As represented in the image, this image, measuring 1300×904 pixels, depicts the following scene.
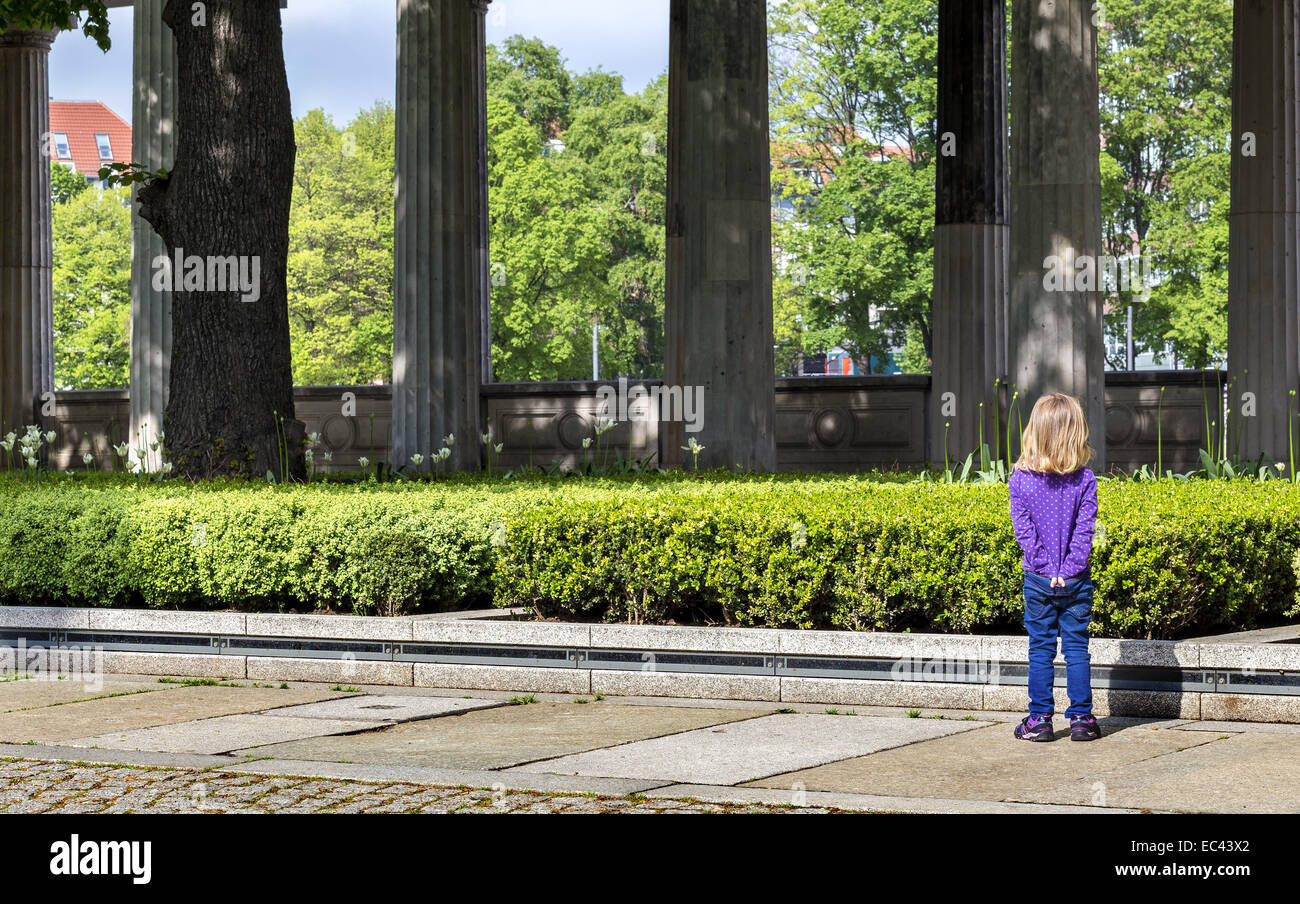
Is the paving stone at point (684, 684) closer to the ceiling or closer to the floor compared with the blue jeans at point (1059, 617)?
closer to the floor

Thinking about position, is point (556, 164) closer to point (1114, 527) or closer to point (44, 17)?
point (44, 17)

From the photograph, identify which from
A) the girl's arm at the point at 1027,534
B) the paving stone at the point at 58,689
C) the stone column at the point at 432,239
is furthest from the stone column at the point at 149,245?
the girl's arm at the point at 1027,534

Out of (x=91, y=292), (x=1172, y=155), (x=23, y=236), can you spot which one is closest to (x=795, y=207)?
(x=1172, y=155)

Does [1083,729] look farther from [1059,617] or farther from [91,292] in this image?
[91,292]

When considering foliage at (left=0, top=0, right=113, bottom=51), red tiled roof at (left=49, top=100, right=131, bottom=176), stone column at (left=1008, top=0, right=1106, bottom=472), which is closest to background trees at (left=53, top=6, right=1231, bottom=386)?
foliage at (left=0, top=0, right=113, bottom=51)

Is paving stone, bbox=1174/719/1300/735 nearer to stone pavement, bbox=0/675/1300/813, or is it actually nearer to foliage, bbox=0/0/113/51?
stone pavement, bbox=0/675/1300/813

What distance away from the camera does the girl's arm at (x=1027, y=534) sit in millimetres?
9688

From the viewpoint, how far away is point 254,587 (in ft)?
43.0

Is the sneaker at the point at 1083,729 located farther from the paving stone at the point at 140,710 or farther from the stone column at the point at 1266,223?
the stone column at the point at 1266,223

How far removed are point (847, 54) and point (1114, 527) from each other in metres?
48.2

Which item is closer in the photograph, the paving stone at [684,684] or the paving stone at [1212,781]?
the paving stone at [1212,781]

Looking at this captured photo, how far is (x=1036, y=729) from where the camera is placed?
932 cm

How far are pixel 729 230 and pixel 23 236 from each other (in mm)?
17371

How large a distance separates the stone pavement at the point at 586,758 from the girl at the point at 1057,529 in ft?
1.84
